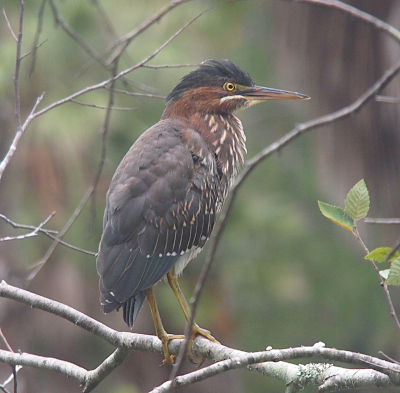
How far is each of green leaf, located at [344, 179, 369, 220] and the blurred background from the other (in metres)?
0.99

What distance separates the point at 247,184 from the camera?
9.95 m

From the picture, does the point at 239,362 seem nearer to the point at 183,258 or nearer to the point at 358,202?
the point at 358,202

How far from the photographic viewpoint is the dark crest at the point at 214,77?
11.9 ft

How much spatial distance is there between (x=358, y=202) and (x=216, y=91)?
68.5 inches

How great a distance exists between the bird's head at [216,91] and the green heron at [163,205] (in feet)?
0.07

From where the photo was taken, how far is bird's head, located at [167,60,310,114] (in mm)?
3617

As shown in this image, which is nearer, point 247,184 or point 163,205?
point 163,205

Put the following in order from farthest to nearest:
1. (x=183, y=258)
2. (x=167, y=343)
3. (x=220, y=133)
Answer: (x=220, y=133)
(x=183, y=258)
(x=167, y=343)

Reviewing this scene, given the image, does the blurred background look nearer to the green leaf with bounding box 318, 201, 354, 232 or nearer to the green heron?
the green heron

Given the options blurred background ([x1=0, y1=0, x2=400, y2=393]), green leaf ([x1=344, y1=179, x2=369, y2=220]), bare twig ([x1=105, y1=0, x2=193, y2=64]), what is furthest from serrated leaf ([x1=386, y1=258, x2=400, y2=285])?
blurred background ([x1=0, y1=0, x2=400, y2=393])

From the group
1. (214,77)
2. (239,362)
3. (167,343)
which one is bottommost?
(239,362)

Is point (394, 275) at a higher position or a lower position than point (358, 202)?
lower

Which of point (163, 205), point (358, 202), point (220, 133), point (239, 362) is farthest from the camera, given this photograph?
point (220, 133)

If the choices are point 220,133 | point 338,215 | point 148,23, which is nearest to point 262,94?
point 220,133
